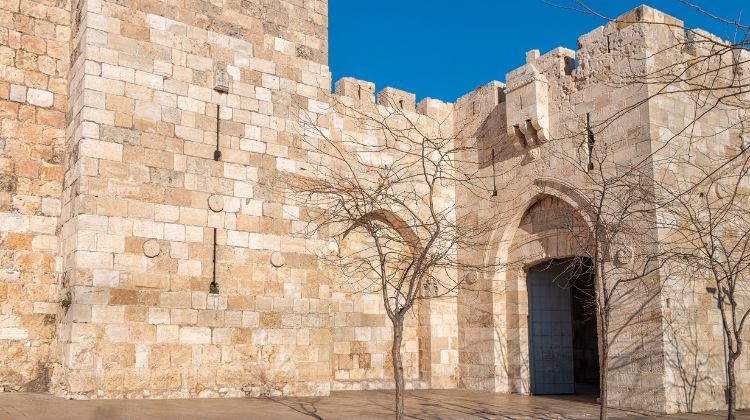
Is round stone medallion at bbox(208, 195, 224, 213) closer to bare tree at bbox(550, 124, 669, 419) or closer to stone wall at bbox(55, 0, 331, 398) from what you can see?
stone wall at bbox(55, 0, 331, 398)

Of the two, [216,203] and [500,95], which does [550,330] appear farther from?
[216,203]

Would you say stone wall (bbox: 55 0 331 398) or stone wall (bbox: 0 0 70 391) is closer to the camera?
stone wall (bbox: 55 0 331 398)

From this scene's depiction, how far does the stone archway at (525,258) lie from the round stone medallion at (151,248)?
5.93 meters

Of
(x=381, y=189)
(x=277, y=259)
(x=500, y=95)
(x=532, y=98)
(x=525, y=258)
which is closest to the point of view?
(x=277, y=259)

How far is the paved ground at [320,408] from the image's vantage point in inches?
300

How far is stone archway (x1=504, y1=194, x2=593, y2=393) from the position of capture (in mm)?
11680

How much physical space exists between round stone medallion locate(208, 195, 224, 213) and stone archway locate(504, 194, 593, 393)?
16.7 ft

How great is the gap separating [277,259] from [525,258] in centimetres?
435

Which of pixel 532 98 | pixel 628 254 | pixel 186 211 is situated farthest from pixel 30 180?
pixel 628 254

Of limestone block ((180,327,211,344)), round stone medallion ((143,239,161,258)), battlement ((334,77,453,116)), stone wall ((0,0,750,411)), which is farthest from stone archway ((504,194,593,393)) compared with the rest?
round stone medallion ((143,239,161,258))

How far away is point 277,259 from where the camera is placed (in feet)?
34.2

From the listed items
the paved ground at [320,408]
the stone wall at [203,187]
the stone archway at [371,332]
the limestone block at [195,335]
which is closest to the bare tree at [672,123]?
the stone wall at [203,187]

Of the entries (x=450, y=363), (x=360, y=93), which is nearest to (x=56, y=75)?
(x=360, y=93)

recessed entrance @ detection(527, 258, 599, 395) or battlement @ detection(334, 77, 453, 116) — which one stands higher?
battlement @ detection(334, 77, 453, 116)
